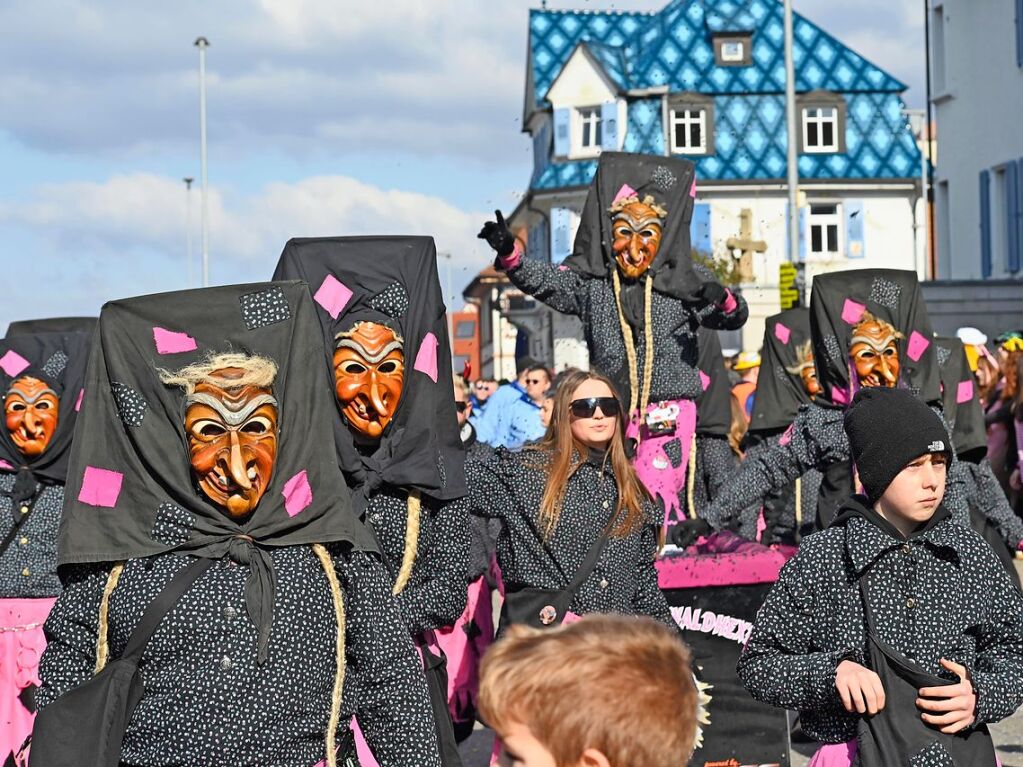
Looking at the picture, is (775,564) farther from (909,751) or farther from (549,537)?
(909,751)

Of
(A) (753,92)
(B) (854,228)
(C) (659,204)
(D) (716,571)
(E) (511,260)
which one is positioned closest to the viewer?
(D) (716,571)

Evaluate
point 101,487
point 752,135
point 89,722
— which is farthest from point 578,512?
point 752,135

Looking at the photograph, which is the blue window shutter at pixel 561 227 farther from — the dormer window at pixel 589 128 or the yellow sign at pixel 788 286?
the yellow sign at pixel 788 286

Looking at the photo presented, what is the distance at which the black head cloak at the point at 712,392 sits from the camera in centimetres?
988

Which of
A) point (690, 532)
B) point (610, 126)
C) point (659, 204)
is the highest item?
point (610, 126)

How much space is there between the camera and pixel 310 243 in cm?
609

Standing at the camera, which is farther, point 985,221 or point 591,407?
point 985,221

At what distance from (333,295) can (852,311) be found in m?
3.07

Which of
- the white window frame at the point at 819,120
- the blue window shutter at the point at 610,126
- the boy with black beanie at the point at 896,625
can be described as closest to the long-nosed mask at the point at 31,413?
the boy with black beanie at the point at 896,625

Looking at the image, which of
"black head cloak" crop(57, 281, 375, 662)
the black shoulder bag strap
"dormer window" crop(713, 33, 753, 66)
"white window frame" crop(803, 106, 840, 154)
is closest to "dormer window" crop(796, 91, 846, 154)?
"white window frame" crop(803, 106, 840, 154)

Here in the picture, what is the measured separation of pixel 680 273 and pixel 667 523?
1.28 metres

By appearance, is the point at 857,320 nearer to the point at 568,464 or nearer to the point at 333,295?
the point at 568,464

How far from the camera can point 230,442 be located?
432 centimetres

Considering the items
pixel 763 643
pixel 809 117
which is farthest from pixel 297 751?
pixel 809 117
